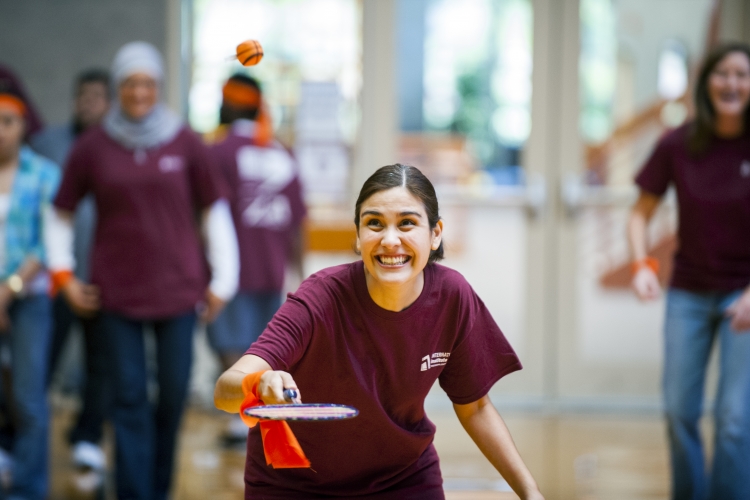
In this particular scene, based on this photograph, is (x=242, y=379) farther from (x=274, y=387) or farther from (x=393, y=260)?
(x=393, y=260)

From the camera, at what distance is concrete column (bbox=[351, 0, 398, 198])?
6.77 metres

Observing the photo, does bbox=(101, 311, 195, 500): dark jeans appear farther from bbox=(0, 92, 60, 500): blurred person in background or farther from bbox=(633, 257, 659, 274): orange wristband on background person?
bbox=(633, 257, 659, 274): orange wristband on background person

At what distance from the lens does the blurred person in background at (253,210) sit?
200 inches

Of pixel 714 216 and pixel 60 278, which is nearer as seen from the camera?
pixel 714 216

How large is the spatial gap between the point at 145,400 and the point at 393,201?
2.18m

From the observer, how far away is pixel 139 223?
3.92m

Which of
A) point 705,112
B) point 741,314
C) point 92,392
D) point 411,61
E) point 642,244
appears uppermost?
point 411,61

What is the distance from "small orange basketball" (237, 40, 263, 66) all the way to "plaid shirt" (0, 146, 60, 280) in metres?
2.21

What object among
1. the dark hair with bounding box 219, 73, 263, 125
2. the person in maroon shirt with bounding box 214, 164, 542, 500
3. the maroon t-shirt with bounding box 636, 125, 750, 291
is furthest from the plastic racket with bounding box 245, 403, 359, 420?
the dark hair with bounding box 219, 73, 263, 125

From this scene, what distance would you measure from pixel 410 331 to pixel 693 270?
6.27 ft

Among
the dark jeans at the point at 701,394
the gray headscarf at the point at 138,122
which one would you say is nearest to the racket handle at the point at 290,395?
the dark jeans at the point at 701,394

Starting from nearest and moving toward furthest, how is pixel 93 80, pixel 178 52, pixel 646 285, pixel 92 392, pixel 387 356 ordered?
pixel 387 356 < pixel 646 285 < pixel 92 392 < pixel 93 80 < pixel 178 52

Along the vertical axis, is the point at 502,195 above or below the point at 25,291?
above

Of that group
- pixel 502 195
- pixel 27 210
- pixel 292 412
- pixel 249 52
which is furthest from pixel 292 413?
pixel 502 195
